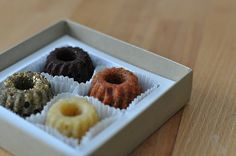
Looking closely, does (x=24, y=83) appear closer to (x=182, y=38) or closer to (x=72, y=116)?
(x=72, y=116)

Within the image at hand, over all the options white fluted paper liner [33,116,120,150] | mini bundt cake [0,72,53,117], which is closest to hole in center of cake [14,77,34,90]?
mini bundt cake [0,72,53,117]

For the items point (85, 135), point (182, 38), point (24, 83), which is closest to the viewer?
point (85, 135)

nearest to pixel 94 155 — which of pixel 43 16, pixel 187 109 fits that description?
pixel 187 109

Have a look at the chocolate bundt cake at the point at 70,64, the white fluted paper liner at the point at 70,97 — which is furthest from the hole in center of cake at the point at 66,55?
the white fluted paper liner at the point at 70,97

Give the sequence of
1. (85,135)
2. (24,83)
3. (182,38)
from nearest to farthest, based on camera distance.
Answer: (85,135), (24,83), (182,38)

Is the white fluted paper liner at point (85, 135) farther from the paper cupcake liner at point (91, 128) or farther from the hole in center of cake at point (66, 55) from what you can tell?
the hole in center of cake at point (66, 55)

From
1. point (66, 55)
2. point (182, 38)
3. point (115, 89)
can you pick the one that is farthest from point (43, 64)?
point (182, 38)

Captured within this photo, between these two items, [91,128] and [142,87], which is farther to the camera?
[142,87]
